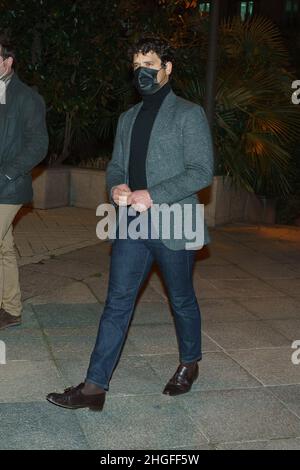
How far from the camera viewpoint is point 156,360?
486 centimetres

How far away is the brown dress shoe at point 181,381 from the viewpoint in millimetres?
4254

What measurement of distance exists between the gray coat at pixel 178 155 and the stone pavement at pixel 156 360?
0.99 metres

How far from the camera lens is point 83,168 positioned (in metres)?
11.1

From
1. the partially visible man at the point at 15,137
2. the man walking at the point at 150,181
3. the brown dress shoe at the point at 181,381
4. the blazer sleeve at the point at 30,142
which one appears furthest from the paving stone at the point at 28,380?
the blazer sleeve at the point at 30,142

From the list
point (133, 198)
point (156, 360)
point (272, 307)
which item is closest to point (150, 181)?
point (133, 198)

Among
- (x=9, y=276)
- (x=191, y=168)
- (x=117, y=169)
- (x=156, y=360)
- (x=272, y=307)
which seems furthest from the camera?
(x=272, y=307)

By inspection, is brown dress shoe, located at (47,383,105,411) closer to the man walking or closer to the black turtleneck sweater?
the man walking

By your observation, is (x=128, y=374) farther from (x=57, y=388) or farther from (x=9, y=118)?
(x=9, y=118)

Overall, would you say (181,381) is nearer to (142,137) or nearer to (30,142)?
(142,137)

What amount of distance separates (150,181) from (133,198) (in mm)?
203

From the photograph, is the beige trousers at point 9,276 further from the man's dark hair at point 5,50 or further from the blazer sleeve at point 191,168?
the blazer sleeve at point 191,168

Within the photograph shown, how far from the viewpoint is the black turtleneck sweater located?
395cm

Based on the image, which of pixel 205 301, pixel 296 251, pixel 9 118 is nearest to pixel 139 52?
pixel 9 118

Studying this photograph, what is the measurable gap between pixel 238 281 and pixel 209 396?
9.66 feet
